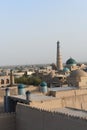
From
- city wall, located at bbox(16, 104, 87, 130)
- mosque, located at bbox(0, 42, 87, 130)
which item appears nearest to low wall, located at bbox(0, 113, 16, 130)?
mosque, located at bbox(0, 42, 87, 130)

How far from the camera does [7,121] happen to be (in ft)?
39.9

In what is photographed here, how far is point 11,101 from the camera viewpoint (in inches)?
567

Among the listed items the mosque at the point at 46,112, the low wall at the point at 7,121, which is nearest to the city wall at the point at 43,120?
the mosque at the point at 46,112

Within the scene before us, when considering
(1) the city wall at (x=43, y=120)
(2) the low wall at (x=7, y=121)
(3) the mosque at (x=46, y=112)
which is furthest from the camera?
(2) the low wall at (x=7, y=121)

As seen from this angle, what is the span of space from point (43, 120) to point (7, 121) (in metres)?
2.04

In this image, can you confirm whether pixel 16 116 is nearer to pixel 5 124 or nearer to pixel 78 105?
pixel 5 124

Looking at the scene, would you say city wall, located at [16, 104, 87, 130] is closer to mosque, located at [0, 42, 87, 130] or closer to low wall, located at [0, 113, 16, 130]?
mosque, located at [0, 42, 87, 130]

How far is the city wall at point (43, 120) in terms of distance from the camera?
9289mm

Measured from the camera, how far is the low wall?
1202 cm

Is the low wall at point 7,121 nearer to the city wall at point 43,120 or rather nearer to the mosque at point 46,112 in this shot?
the mosque at point 46,112

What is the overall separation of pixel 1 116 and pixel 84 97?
16.8 ft

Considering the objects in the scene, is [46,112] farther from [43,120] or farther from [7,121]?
[7,121]

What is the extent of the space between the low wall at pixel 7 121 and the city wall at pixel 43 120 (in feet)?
0.65

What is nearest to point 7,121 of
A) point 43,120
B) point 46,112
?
point 43,120
